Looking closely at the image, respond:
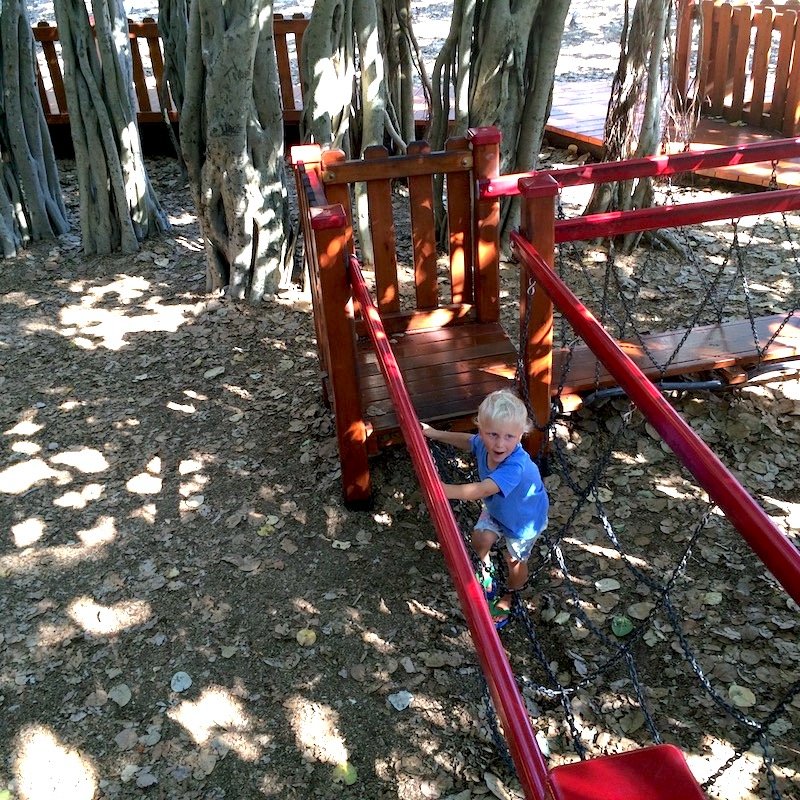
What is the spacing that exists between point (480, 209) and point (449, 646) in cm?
214

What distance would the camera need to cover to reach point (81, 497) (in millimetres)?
4098

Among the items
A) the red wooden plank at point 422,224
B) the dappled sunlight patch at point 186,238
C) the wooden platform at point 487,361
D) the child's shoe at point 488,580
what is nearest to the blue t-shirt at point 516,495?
the child's shoe at point 488,580

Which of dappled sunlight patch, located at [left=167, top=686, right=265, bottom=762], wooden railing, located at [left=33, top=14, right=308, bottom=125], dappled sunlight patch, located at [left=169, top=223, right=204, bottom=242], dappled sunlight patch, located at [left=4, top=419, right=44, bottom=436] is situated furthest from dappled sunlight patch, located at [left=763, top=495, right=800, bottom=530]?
wooden railing, located at [left=33, top=14, right=308, bottom=125]

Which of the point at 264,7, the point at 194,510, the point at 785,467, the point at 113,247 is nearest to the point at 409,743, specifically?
the point at 194,510

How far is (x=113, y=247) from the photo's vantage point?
6805 mm

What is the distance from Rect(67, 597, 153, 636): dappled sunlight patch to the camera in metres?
3.31

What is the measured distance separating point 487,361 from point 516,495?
1314 millimetres

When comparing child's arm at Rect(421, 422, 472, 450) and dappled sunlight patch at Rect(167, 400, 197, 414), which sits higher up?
child's arm at Rect(421, 422, 472, 450)

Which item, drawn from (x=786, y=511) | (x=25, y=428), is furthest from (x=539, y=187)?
(x=25, y=428)

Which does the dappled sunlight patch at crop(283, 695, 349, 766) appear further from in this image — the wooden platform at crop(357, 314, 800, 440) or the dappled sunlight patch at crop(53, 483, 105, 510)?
the dappled sunlight patch at crop(53, 483, 105, 510)

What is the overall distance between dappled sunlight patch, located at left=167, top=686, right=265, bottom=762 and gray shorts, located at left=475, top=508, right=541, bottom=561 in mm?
1133

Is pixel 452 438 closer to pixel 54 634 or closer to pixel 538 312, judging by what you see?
pixel 538 312

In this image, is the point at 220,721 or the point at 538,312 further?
the point at 538,312

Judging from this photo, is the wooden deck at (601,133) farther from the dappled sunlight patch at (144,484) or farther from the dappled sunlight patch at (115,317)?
the dappled sunlight patch at (144,484)
